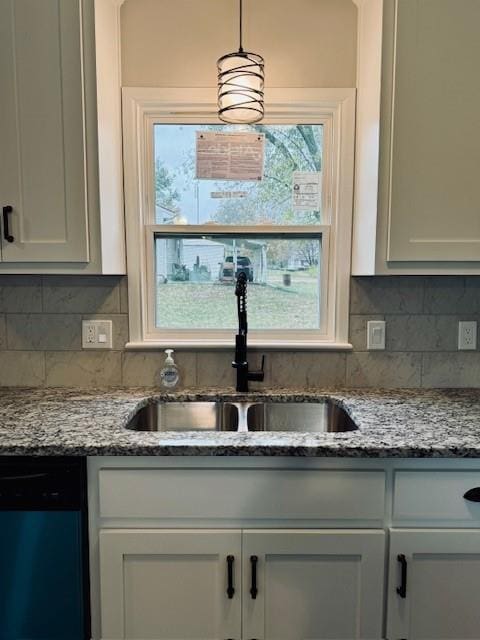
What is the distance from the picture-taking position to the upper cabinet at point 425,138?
153 centimetres

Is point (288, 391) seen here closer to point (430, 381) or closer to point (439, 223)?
point (430, 381)

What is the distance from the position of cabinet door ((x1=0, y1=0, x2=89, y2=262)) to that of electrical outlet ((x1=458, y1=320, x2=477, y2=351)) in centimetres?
159

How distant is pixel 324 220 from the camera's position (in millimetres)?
1938

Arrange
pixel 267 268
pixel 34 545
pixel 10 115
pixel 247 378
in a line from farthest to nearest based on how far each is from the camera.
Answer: pixel 267 268 < pixel 247 378 < pixel 10 115 < pixel 34 545

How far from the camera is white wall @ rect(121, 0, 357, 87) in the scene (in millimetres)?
1818

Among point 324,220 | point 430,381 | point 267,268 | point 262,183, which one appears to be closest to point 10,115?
point 262,183

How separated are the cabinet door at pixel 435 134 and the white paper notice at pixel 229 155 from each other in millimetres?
592

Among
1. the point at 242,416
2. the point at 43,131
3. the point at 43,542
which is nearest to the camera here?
the point at 43,542

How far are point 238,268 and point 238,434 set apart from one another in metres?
0.85

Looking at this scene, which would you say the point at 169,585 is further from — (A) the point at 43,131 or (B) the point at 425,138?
(B) the point at 425,138

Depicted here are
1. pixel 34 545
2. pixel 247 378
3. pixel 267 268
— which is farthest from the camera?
pixel 267 268

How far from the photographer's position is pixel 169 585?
133cm

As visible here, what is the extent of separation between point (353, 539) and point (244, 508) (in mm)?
337

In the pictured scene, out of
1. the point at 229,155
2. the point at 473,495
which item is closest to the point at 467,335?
the point at 473,495
